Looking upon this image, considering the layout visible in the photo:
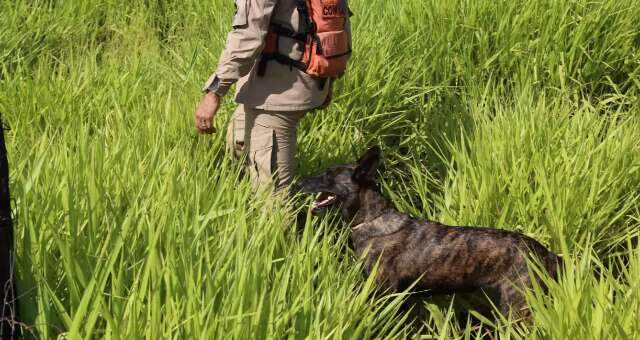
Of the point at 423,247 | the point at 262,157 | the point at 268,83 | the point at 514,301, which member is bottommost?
the point at 514,301

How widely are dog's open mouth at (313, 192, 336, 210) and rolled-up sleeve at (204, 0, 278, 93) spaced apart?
67 cm

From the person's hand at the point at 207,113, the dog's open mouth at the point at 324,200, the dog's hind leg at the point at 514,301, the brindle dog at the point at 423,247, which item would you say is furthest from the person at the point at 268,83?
the dog's hind leg at the point at 514,301

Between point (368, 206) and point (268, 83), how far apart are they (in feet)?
2.51

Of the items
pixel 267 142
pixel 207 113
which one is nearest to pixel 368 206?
pixel 267 142

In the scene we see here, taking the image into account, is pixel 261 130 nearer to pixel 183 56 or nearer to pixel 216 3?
pixel 183 56

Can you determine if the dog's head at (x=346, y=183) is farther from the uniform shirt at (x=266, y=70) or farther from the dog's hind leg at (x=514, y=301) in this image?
the dog's hind leg at (x=514, y=301)

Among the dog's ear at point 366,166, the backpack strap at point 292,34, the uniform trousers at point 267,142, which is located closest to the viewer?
the dog's ear at point 366,166

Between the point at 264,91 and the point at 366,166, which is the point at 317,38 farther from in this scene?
the point at 366,166

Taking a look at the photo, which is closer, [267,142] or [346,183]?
[346,183]

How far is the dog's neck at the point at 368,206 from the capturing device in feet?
11.9

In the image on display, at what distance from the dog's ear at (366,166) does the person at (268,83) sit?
37cm

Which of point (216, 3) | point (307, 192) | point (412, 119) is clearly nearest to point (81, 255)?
point (307, 192)

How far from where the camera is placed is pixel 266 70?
3826 millimetres

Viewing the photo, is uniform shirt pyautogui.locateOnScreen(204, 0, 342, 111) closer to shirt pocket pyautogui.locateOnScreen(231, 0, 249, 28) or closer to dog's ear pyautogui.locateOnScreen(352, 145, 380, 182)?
shirt pocket pyautogui.locateOnScreen(231, 0, 249, 28)
